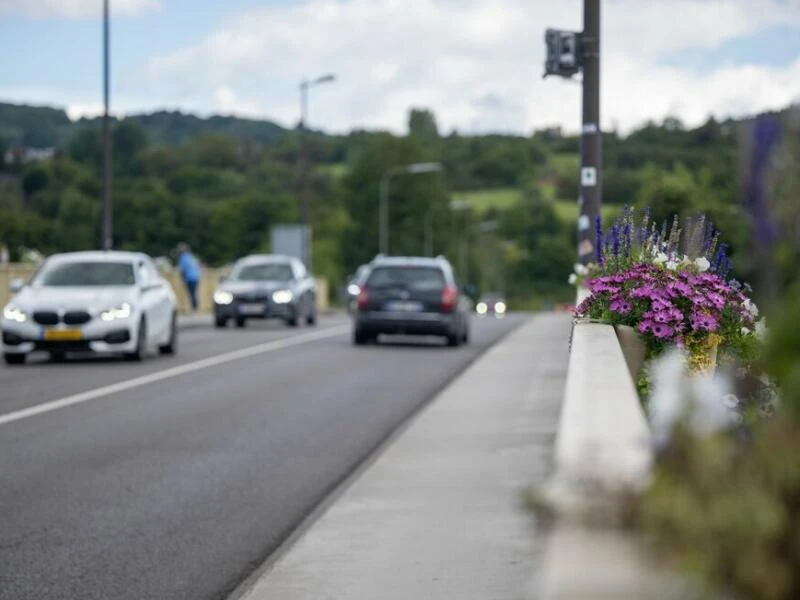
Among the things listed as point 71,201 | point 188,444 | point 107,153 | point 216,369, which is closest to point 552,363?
point 216,369

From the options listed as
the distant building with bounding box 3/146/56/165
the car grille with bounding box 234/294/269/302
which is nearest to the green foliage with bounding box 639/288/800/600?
the car grille with bounding box 234/294/269/302

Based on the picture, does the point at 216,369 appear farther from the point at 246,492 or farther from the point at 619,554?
the point at 619,554

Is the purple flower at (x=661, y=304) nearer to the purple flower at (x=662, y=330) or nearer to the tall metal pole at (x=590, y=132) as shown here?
the purple flower at (x=662, y=330)

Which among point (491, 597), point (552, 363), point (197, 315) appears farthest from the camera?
point (197, 315)

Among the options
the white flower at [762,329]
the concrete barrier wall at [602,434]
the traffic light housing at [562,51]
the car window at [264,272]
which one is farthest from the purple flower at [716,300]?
the car window at [264,272]

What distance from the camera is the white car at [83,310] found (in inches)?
935

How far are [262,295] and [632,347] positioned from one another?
1256 inches

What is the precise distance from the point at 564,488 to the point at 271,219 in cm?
14574

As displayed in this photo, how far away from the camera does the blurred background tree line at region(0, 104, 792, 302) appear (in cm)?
12394

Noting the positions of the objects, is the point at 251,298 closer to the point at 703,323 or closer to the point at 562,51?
the point at 562,51

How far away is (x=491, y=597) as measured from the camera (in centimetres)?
706

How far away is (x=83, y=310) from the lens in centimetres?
2381

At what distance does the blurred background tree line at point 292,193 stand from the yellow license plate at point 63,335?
2249 inches

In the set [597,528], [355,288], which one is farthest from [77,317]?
[597,528]
